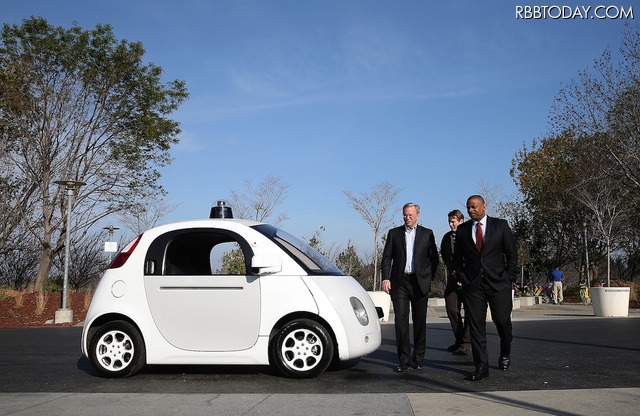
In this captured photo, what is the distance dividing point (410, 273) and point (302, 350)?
1.58 meters

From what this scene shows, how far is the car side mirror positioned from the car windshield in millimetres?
283

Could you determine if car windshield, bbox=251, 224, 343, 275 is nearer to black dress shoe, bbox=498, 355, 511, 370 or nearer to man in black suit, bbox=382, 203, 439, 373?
man in black suit, bbox=382, 203, 439, 373

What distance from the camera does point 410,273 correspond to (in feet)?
22.9

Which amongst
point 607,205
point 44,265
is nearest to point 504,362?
point 44,265

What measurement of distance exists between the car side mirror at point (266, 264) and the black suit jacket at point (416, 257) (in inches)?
53.2

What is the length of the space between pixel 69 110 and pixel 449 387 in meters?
23.1

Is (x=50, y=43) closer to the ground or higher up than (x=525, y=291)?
higher up

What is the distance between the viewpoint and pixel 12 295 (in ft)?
73.3

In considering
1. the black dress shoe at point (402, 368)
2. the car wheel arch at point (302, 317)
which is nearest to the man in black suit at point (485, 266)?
the black dress shoe at point (402, 368)

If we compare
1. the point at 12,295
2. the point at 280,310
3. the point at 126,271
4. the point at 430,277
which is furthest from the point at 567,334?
the point at 12,295

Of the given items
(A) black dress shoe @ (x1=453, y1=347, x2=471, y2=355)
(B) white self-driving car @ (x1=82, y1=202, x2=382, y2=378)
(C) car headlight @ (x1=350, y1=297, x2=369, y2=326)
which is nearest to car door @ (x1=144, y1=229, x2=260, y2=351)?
(B) white self-driving car @ (x1=82, y1=202, x2=382, y2=378)

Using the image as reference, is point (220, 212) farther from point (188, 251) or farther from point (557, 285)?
point (557, 285)

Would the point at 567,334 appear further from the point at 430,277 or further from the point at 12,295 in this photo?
the point at 12,295

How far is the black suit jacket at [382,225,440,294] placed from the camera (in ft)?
22.8
